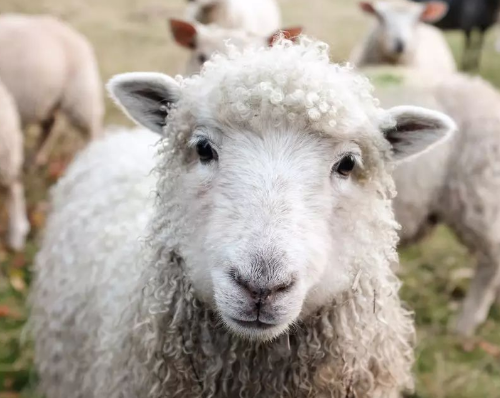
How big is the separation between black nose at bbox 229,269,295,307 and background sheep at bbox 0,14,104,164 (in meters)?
3.92

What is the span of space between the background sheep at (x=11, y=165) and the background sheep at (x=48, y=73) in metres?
0.55

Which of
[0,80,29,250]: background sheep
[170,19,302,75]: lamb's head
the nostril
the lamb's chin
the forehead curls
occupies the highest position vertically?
the forehead curls

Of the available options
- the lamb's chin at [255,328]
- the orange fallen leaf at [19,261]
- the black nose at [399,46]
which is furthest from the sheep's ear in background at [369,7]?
the lamb's chin at [255,328]

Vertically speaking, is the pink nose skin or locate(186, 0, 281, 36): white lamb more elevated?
the pink nose skin

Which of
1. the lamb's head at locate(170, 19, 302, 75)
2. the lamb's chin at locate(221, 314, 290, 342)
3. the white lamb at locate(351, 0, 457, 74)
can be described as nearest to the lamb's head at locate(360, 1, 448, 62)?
the white lamb at locate(351, 0, 457, 74)

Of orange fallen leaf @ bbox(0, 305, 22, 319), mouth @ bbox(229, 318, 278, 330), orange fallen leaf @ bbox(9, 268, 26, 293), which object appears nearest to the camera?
mouth @ bbox(229, 318, 278, 330)

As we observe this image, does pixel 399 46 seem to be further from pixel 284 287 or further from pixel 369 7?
pixel 284 287

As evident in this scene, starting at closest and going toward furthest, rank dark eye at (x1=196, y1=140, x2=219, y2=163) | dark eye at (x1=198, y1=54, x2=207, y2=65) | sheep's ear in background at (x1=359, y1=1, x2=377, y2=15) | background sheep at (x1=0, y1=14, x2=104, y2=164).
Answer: dark eye at (x1=196, y1=140, x2=219, y2=163) < dark eye at (x1=198, y1=54, x2=207, y2=65) < background sheep at (x1=0, y1=14, x2=104, y2=164) < sheep's ear in background at (x1=359, y1=1, x2=377, y2=15)

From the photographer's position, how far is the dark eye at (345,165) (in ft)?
6.03

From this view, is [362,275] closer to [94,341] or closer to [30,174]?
[94,341]

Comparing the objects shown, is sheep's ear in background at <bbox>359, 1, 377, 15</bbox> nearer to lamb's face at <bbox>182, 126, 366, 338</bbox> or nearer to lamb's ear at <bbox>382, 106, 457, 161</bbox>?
lamb's ear at <bbox>382, 106, 457, 161</bbox>

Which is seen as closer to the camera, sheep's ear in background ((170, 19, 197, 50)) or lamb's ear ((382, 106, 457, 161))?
lamb's ear ((382, 106, 457, 161))

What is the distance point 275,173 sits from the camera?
169 centimetres

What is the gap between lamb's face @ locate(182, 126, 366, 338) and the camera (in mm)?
1578
